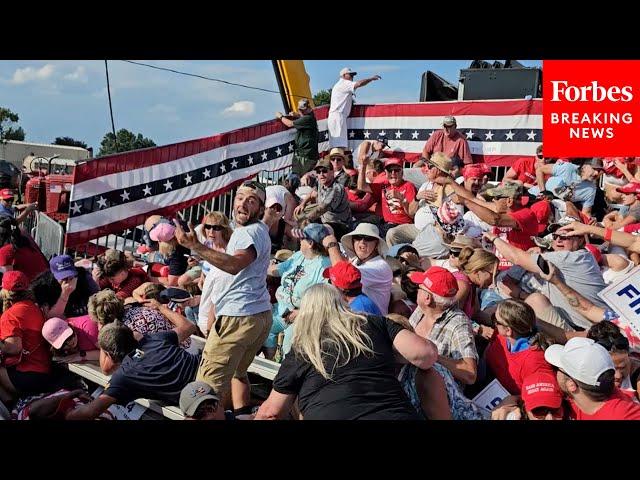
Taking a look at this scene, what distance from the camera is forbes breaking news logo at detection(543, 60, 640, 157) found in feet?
19.5

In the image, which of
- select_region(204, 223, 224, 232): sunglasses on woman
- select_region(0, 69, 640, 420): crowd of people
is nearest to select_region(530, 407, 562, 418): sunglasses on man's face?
select_region(0, 69, 640, 420): crowd of people

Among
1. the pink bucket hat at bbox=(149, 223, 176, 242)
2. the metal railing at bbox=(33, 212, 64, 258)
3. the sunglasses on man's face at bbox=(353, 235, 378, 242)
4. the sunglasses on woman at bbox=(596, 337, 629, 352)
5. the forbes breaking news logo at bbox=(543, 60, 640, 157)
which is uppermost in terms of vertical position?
the forbes breaking news logo at bbox=(543, 60, 640, 157)

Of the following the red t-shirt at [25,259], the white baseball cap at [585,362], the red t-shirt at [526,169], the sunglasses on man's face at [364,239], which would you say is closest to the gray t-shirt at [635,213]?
the red t-shirt at [526,169]

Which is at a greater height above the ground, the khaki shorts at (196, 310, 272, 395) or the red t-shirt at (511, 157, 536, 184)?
the khaki shorts at (196, 310, 272, 395)

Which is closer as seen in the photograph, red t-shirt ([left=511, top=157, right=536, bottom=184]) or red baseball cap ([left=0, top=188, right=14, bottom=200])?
red baseball cap ([left=0, top=188, right=14, bottom=200])

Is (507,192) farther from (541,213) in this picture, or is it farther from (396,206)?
(396,206)

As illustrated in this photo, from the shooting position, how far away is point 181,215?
353 inches

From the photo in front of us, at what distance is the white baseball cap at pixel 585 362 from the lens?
3.17 metres

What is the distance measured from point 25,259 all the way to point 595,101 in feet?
18.2

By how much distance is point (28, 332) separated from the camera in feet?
15.8

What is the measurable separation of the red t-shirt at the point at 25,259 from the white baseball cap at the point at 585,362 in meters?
4.90

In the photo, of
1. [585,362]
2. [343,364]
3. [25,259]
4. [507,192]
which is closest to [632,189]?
[507,192]

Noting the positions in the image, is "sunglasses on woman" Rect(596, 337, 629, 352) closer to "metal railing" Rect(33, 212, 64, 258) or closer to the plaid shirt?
the plaid shirt

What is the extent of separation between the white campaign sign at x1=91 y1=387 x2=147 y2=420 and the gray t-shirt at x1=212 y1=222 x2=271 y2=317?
77 cm
